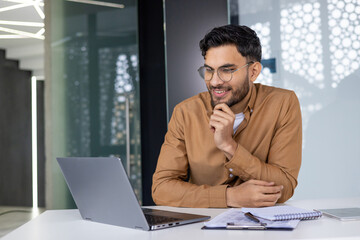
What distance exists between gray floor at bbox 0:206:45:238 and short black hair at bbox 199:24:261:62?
158 cm

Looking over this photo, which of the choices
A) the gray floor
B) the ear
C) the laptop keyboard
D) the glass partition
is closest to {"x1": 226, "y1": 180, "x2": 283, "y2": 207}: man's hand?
the laptop keyboard

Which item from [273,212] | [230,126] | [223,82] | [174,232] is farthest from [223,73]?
[174,232]

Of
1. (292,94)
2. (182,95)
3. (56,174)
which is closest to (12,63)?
(56,174)

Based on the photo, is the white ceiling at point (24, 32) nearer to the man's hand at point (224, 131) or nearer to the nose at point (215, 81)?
the nose at point (215, 81)

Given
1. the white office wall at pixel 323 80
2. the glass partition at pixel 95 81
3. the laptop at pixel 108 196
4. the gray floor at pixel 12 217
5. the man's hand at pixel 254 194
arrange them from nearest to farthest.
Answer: the laptop at pixel 108 196 < the man's hand at pixel 254 194 < the gray floor at pixel 12 217 < the glass partition at pixel 95 81 < the white office wall at pixel 323 80

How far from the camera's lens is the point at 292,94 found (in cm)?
210

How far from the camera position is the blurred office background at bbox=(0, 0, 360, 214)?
280 centimetres

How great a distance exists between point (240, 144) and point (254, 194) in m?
0.46

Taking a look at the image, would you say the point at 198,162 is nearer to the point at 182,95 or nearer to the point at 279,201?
the point at 279,201

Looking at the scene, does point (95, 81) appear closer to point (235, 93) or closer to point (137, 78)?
point (137, 78)

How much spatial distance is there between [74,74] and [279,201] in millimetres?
1952

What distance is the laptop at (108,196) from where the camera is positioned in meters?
1.20

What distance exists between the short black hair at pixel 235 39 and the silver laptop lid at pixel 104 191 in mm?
985

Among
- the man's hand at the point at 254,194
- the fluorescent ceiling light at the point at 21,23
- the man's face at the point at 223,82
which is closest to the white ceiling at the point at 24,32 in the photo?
the fluorescent ceiling light at the point at 21,23
